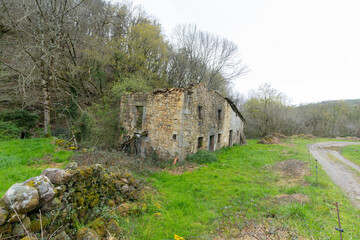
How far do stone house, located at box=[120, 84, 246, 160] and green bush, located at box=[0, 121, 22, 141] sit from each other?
20.8 ft

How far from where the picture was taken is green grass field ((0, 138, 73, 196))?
15.3 feet

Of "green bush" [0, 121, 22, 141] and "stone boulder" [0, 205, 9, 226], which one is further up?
"green bush" [0, 121, 22, 141]

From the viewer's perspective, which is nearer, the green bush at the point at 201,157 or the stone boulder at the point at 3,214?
the stone boulder at the point at 3,214

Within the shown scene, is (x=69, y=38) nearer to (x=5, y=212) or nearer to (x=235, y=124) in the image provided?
(x=5, y=212)

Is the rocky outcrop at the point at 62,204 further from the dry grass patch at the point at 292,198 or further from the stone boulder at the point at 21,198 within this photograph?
the dry grass patch at the point at 292,198

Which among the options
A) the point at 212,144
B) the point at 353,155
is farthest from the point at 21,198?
the point at 353,155

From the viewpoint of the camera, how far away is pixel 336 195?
4.99 meters

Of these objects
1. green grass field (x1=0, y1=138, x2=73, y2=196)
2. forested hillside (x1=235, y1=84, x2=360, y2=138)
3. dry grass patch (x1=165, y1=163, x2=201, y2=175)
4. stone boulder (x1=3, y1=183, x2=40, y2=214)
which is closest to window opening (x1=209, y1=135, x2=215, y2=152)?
dry grass patch (x1=165, y1=163, x2=201, y2=175)

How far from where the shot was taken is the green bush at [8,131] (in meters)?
9.14

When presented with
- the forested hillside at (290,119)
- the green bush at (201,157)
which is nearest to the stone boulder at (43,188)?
the green bush at (201,157)

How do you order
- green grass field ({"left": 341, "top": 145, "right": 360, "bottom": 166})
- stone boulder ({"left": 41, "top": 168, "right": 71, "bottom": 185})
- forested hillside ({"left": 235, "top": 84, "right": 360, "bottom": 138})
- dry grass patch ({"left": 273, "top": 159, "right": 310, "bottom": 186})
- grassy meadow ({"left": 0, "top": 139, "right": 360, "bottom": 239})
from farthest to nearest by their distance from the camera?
forested hillside ({"left": 235, "top": 84, "right": 360, "bottom": 138})
green grass field ({"left": 341, "top": 145, "right": 360, "bottom": 166})
dry grass patch ({"left": 273, "top": 159, "right": 310, "bottom": 186})
grassy meadow ({"left": 0, "top": 139, "right": 360, "bottom": 239})
stone boulder ({"left": 41, "top": 168, "right": 71, "bottom": 185})

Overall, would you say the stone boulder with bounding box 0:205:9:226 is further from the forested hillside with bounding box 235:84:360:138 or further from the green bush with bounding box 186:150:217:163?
the forested hillside with bounding box 235:84:360:138

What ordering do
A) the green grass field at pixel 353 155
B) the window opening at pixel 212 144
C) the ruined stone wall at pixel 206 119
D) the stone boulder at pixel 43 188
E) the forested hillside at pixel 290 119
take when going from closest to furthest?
the stone boulder at pixel 43 188, the ruined stone wall at pixel 206 119, the green grass field at pixel 353 155, the window opening at pixel 212 144, the forested hillside at pixel 290 119

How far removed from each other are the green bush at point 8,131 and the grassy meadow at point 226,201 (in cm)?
184
